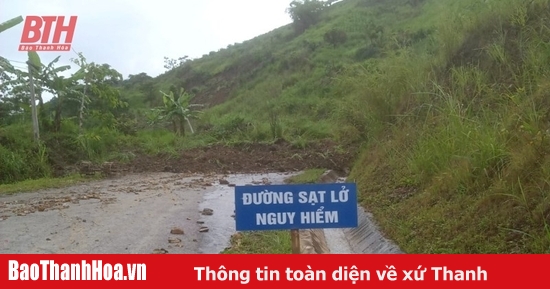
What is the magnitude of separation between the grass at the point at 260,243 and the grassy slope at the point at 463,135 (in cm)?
147

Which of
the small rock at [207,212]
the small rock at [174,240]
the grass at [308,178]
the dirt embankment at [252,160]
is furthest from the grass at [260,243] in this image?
the dirt embankment at [252,160]

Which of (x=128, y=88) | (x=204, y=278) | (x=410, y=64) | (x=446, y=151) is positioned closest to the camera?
(x=204, y=278)

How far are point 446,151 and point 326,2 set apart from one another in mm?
41823

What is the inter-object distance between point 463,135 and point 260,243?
3131mm

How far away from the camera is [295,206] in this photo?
4.04 meters

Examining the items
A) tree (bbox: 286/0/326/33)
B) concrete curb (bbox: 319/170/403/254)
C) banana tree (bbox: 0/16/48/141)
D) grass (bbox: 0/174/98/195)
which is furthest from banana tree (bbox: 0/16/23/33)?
tree (bbox: 286/0/326/33)

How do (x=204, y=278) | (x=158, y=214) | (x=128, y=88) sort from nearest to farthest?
(x=204, y=278) → (x=158, y=214) → (x=128, y=88)

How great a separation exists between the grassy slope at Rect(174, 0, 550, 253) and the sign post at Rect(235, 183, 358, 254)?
2.20 metres

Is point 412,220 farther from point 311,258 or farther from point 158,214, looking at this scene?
point 158,214

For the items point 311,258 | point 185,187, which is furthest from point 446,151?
point 185,187

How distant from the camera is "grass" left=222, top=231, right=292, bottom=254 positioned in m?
6.77

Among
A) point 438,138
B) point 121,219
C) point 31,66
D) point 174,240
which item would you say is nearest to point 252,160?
point 31,66

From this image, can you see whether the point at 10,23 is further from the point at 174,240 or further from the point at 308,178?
the point at 174,240

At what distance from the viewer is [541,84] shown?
7.54 m
